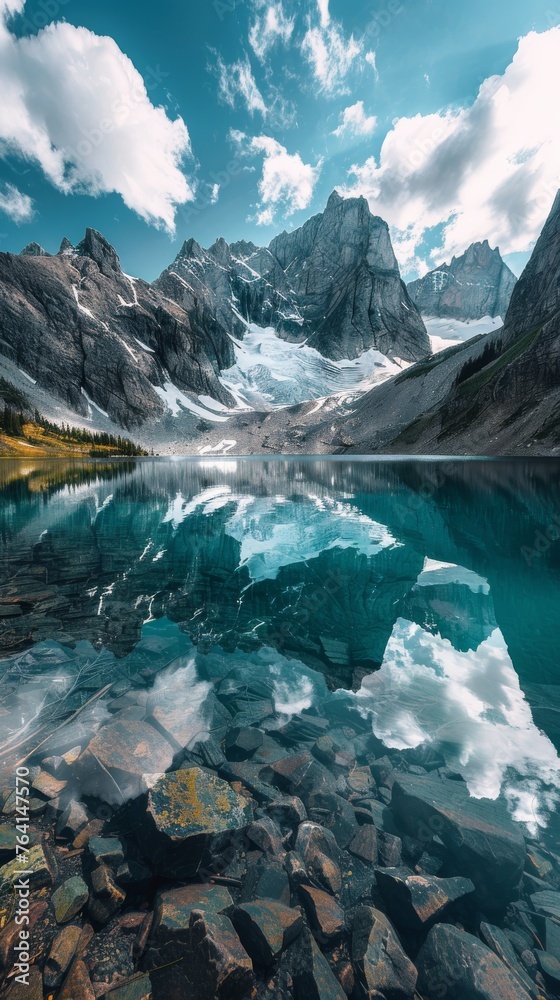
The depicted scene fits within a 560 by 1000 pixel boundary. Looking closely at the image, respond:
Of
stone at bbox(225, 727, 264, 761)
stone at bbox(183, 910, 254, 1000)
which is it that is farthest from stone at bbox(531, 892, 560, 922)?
stone at bbox(225, 727, 264, 761)

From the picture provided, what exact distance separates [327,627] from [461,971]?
8.71 m

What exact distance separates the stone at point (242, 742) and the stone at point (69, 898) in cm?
292

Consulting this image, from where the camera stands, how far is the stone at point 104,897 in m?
4.38

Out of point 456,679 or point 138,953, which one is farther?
point 456,679

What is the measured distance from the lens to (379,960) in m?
4.14

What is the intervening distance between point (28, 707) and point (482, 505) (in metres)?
35.0

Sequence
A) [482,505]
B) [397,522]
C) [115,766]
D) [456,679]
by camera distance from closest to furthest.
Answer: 1. [115,766]
2. [456,679]
3. [397,522]
4. [482,505]

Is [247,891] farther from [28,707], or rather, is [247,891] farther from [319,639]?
[319,639]

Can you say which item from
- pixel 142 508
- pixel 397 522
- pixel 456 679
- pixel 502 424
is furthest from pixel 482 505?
pixel 502 424

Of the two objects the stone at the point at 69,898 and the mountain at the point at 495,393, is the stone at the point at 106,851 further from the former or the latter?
the mountain at the point at 495,393

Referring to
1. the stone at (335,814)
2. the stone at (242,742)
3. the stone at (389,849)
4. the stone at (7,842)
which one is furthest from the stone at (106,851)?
the stone at (389,849)

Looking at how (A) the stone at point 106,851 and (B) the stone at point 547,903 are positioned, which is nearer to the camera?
(B) the stone at point 547,903

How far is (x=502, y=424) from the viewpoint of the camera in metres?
121

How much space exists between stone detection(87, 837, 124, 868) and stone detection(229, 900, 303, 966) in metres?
1.67
